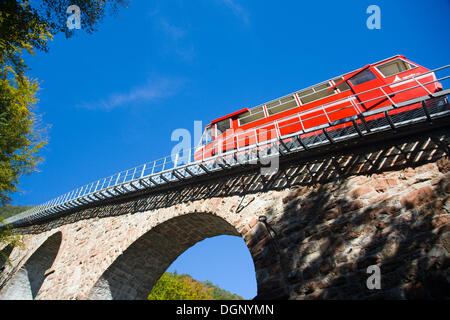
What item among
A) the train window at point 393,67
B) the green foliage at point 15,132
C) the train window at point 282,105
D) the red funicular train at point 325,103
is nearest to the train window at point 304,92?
the red funicular train at point 325,103

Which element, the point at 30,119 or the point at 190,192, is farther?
the point at 30,119

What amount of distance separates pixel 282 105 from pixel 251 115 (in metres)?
1.39

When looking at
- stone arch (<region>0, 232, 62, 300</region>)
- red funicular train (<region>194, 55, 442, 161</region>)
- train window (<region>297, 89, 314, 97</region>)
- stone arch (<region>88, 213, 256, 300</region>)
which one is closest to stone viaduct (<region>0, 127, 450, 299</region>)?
stone arch (<region>88, 213, 256, 300</region>)

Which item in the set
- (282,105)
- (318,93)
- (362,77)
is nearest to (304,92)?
(318,93)

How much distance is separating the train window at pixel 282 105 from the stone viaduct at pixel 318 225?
3.18 m

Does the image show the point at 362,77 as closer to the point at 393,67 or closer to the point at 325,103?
the point at 393,67

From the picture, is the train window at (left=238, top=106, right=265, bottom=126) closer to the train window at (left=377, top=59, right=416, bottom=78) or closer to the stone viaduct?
the stone viaduct

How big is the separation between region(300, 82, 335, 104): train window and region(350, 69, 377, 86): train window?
2.39ft

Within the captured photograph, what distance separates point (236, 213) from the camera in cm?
664

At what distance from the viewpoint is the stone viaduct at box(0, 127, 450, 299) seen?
418 centimetres
